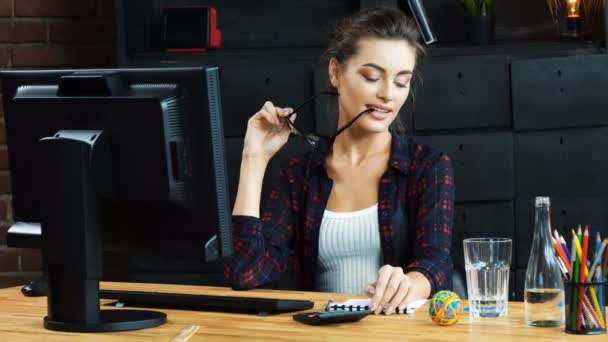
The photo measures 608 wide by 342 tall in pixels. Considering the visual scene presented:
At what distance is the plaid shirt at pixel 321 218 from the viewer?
214cm

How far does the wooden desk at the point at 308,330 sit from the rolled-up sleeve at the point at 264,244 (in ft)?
0.98

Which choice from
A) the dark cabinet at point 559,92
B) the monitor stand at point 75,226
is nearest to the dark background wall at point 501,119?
the dark cabinet at point 559,92

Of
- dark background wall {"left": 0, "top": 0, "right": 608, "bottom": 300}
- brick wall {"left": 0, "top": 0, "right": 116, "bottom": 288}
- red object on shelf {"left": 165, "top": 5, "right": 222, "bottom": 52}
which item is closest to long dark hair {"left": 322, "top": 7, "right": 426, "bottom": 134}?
dark background wall {"left": 0, "top": 0, "right": 608, "bottom": 300}

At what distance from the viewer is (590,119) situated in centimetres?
301

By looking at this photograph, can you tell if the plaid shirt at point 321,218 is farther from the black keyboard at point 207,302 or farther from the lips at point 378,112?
the black keyboard at point 207,302

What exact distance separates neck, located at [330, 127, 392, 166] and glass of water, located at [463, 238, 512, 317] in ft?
2.25

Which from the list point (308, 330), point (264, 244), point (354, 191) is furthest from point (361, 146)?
point (308, 330)

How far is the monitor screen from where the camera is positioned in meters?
1.66

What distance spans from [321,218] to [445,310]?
0.72 metres

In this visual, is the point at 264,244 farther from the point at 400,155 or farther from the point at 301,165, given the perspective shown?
the point at 400,155

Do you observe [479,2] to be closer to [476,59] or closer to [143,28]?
[476,59]

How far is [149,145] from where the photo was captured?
167 centimetres

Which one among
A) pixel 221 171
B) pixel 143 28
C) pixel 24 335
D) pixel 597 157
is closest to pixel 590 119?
pixel 597 157

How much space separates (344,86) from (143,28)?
109 centimetres
